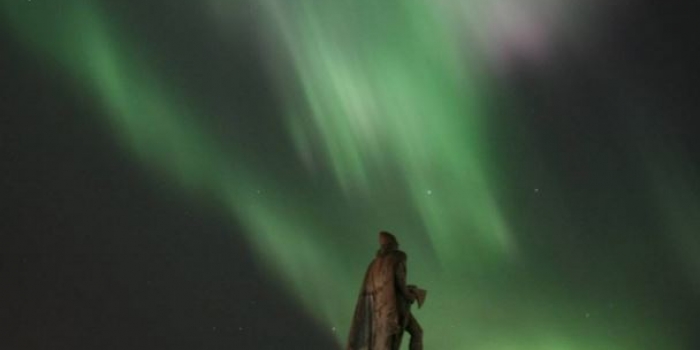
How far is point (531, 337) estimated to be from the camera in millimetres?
17453

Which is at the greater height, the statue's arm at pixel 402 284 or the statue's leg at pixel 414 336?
the statue's arm at pixel 402 284

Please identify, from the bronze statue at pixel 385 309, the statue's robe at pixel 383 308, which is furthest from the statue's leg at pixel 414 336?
the statue's robe at pixel 383 308

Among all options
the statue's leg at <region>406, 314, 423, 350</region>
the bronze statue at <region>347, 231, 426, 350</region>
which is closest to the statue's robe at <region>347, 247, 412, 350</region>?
the bronze statue at <region>347, 231, 426, 350</region>

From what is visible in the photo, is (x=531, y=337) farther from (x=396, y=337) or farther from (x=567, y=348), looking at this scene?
(x=396, y=337)

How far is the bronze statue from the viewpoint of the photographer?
1029 centimetres

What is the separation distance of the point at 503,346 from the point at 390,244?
7.31m

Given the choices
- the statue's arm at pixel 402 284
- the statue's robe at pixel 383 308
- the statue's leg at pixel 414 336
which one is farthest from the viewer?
the statue's leg at pixel 414 336

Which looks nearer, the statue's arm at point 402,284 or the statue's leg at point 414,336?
the statue's arm at point 402,284

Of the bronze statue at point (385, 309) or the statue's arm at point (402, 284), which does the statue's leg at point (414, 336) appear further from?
the statue's arm at point (402, 284)

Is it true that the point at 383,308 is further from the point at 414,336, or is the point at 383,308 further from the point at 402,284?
the point at 414,336

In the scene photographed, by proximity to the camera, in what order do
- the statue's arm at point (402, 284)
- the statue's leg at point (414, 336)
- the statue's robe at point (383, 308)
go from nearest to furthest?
the statue's robe at point (383, 308), the statue's arm at point (402, 284), the statue's leg at point (414, 336)

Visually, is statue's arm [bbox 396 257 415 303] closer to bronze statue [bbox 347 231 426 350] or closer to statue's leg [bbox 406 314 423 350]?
bronze statue [bbox 347 231 426 350]

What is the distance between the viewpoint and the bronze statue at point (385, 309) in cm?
1029

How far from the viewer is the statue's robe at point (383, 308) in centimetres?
1028
